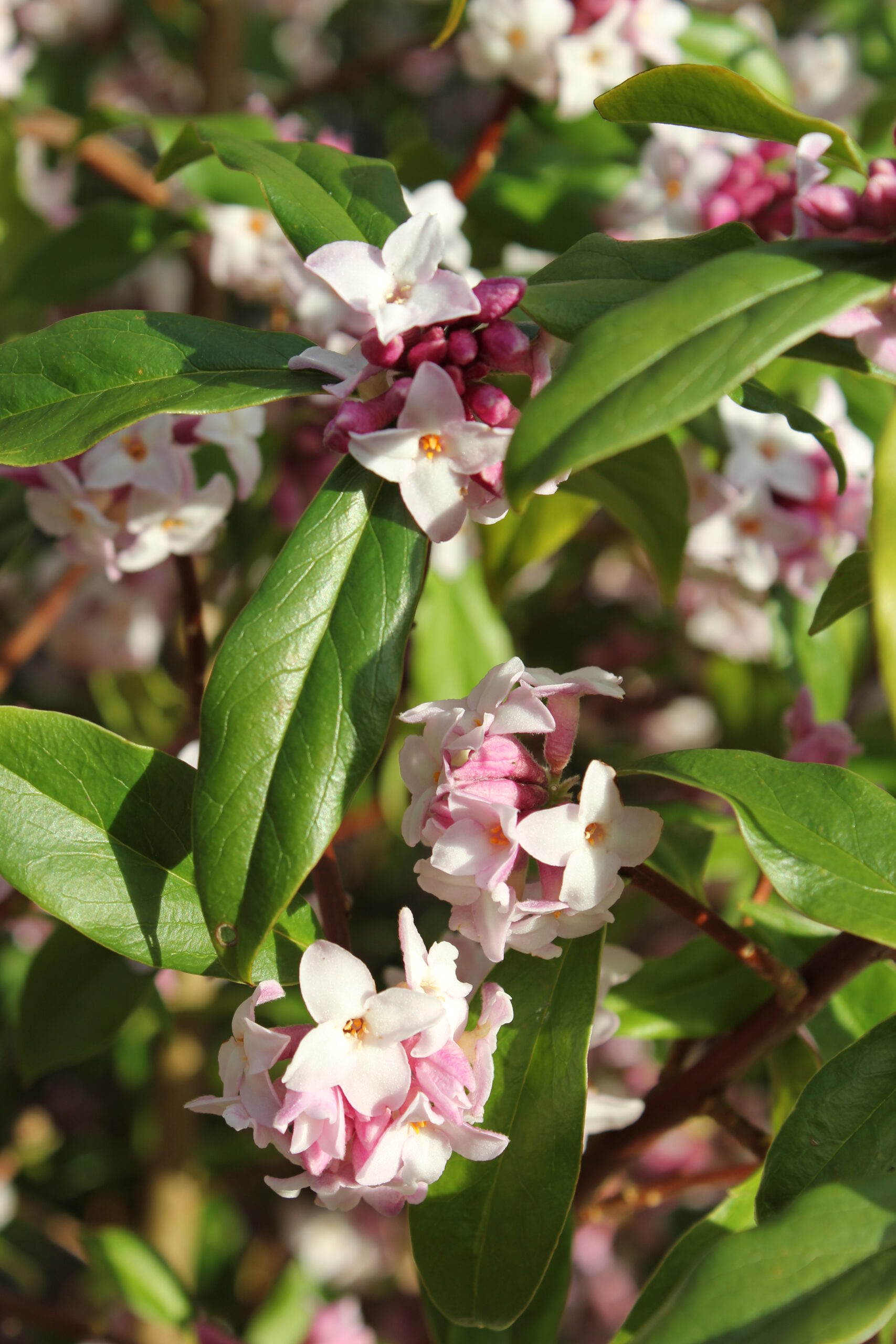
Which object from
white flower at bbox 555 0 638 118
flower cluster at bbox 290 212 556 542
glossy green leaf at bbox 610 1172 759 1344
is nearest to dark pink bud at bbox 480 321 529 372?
flower cluster at bbox 290 212 556 542

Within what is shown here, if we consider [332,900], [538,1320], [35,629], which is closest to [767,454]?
[332,900]

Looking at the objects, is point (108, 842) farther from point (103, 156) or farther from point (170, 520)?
point (103, 156)

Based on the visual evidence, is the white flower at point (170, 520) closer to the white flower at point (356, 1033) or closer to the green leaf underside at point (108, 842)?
the green leaf underside at point (108, 842)

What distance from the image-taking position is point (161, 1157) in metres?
1.47

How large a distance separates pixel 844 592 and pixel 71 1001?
2.11 ft

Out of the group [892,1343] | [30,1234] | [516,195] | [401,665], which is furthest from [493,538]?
[30,1234]

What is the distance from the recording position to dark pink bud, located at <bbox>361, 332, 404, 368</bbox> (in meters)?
0.53

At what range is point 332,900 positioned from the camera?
0.61 metres

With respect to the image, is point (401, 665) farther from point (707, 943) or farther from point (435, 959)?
point (707, 943)

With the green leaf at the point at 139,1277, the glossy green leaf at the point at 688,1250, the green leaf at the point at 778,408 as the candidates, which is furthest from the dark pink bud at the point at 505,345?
the green leaf at the point at 139,1277

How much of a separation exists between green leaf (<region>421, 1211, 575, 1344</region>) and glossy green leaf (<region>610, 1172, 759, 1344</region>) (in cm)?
11

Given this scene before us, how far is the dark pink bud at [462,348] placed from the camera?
539 mm

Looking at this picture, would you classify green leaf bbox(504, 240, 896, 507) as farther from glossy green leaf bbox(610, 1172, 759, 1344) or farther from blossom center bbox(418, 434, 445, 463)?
glossy green leaf bbox(610, 1172, 759, 1344)

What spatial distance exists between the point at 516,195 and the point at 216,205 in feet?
0.97
